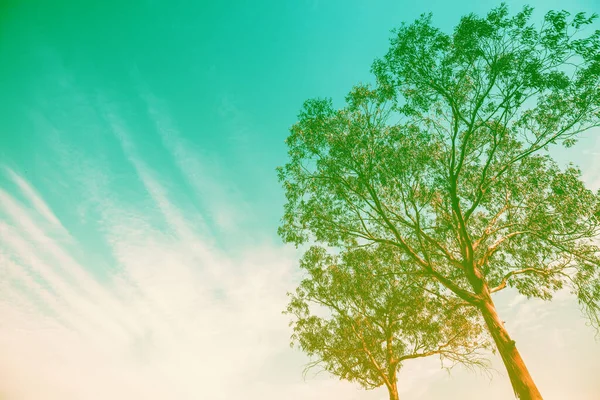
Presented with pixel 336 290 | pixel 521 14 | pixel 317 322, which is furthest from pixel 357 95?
pixel 317 322

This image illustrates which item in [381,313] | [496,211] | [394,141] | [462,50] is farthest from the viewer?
[381,313]

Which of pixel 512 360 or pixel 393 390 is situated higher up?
pixel 393 390

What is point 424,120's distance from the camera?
608 inches

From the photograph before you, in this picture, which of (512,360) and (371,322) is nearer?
(512,360)

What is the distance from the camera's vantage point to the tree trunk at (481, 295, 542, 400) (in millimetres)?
10258

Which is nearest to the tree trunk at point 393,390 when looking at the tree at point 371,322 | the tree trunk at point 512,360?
the tree at point 371,322

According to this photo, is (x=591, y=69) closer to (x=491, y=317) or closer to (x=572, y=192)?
(x=572, y=192)

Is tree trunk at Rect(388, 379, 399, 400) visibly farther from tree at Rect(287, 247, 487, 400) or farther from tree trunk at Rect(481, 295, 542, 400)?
tree trunk at Rect(481, 295, 542, 400)

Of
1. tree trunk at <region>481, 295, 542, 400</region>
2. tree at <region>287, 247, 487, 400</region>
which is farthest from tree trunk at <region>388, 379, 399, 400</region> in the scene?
tree trunk at <region>481, 295, 542, 400</region>

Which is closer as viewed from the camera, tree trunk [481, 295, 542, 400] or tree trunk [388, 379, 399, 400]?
tree trunk [481, 295, 542, 400]

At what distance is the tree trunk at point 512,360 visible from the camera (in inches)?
404

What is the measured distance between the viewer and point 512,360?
10.8 meters

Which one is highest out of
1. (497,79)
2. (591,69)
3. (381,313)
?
(497,79)

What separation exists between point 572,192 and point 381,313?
1335cm
